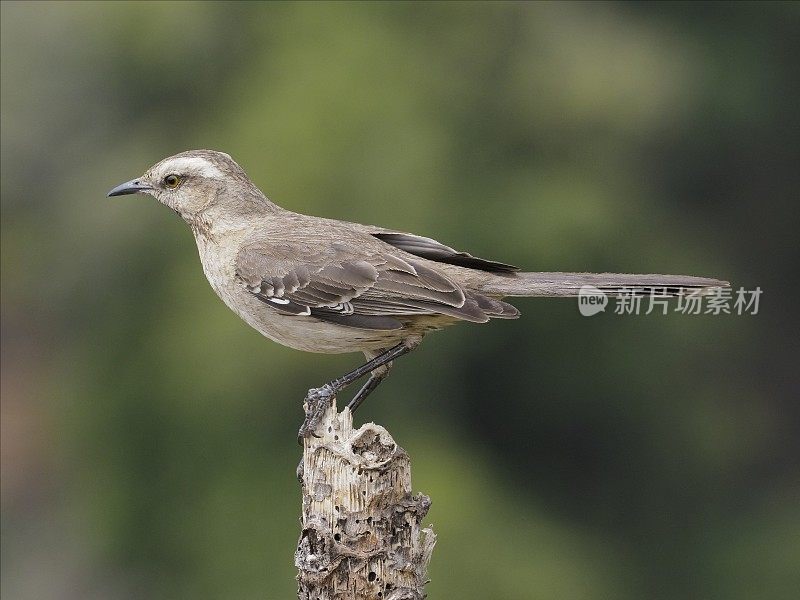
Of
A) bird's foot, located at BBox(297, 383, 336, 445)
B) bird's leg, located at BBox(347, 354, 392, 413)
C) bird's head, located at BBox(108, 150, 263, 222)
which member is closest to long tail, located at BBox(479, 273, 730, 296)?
bird's leg, located at BBox(347, 354, 392, 413)

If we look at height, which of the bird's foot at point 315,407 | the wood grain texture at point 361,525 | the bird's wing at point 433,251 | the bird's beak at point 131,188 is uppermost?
the bird's wing at point 433,251

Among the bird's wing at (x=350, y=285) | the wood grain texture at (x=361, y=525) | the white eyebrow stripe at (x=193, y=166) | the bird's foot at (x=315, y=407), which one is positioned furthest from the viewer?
the white eyebrow stripe at (x=193, y=166)

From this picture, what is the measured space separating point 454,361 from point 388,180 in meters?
1.54

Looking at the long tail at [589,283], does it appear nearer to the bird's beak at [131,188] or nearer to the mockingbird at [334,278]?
the mockingbird at [334,278]

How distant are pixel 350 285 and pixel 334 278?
0.30 feet

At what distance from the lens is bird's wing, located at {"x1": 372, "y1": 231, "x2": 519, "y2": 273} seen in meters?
6.01

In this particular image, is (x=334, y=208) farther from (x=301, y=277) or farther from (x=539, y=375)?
(x=301, y=277)

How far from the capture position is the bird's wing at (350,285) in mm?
5625

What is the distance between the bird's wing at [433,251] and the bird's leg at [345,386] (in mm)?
450

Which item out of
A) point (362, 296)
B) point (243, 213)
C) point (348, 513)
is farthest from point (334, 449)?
point (243, 213)

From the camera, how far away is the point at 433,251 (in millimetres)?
6051

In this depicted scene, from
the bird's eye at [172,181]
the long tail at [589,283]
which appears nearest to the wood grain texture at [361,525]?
the long tail at [589,283]

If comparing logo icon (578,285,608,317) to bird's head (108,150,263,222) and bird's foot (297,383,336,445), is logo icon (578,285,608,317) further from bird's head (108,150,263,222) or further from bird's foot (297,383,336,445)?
bird's head (108,150,263,222)

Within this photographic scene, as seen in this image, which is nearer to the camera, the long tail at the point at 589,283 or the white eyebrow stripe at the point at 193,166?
the long tail at the point at 589,283
